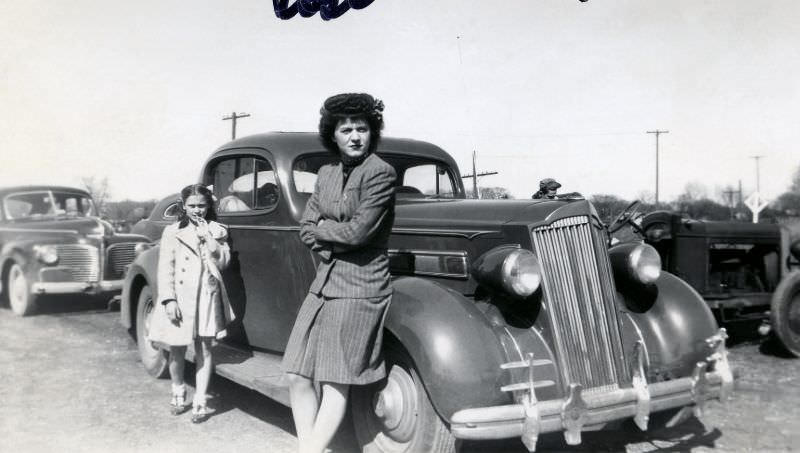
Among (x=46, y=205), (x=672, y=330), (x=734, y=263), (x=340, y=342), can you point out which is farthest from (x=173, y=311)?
(x=46, y=205)

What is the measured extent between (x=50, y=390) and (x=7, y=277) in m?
4.38

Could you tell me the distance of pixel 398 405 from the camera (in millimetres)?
3055

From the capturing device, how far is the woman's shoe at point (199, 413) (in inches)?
157

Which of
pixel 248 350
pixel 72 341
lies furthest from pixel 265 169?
pixel 72 341

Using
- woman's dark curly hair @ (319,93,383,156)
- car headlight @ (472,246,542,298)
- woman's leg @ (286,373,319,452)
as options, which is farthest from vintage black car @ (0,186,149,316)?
car headlight @ (472,246,542,298)

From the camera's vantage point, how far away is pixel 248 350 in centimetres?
434

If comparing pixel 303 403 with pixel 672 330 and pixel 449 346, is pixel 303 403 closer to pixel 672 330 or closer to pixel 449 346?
pixel 449 346

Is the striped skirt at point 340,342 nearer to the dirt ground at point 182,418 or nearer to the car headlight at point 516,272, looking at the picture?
the car headlight at point 516,272

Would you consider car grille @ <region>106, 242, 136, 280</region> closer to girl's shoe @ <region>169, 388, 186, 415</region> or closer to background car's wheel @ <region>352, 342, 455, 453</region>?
girl's shoe @ <region>169, 388, 186, 415</region>

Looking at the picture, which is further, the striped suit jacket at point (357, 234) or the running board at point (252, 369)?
the running board at point (252, 369)

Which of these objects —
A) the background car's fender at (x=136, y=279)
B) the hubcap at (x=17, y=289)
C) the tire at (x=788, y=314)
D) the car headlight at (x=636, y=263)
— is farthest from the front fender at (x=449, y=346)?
the hubcap at (x=17, y=289)

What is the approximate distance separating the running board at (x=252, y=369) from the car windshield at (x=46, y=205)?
5.26m

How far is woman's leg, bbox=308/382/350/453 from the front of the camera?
2803 mm

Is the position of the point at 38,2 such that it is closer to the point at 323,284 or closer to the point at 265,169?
the point at 265,169
